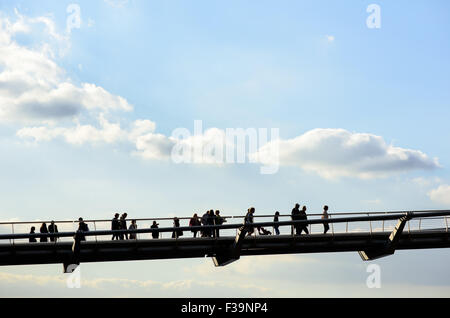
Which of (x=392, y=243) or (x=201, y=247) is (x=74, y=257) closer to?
(x=201, y=247)

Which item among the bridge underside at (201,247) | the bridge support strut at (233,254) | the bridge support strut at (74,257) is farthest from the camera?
the bridge support strut at (233,254)

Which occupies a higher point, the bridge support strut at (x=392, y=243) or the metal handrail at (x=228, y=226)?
the metal handrail at (x=228, y=226)

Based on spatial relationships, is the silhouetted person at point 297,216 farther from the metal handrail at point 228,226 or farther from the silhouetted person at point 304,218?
the metal handrail at point 228,226

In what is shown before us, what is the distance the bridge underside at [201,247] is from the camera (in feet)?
60.8

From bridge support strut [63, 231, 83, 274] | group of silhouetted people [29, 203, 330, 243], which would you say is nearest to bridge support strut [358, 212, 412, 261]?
group of silhouetted people [29, 203, 330, 243]

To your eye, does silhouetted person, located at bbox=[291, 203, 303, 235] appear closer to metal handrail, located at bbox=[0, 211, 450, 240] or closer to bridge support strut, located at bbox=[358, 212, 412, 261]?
metal handrail, located at bbox=[0, 211, 450, 240]

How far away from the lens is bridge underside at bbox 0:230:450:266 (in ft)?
60.8

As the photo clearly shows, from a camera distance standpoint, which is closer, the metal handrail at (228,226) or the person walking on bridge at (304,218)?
the metal handrail at (228,226)

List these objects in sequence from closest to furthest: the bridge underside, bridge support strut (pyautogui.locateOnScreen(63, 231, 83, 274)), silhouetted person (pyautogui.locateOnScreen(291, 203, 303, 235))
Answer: bridge support strut (pyautogui.locateOnScreen(63, 231, 83, 274)) < the bridge underside < silhouetted person (pyautogui.locateOnScreen(291, 203, 303, 235))

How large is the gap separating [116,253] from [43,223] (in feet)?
15.1

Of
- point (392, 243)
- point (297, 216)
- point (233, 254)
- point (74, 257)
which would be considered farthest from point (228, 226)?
point (392, 243)

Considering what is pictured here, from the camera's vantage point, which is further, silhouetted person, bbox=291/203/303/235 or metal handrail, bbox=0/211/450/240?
silhouetted person, bbox=291/203/303/235

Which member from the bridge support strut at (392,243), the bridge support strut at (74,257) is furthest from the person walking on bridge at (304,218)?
the bridge support strut at (74,257)
